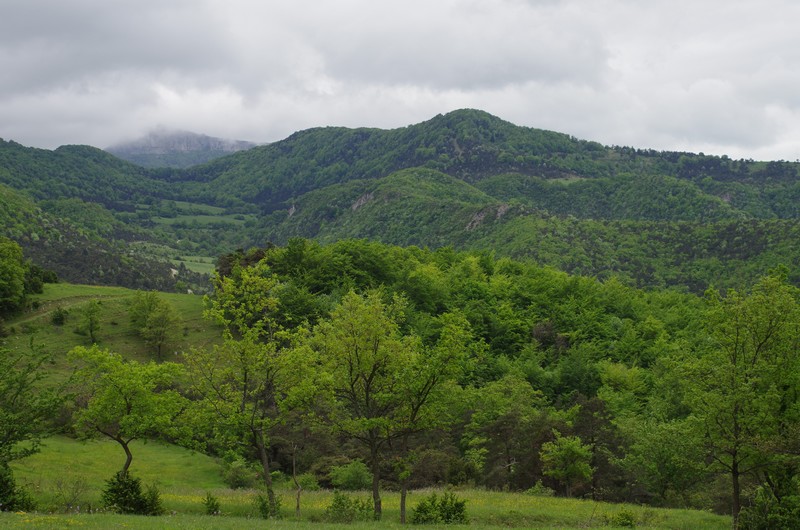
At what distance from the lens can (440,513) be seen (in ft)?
72.1

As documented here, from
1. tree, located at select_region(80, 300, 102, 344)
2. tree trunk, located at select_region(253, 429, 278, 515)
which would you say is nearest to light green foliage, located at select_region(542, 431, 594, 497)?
tree trunk, located at select_region(253, 429, 278, 515)

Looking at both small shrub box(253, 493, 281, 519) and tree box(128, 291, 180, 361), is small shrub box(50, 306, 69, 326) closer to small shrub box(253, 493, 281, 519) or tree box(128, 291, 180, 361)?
tree box(128, 291, 180, 361)

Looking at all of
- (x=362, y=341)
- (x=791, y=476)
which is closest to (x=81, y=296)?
(x=362, y=341)

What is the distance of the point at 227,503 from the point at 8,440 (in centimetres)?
860

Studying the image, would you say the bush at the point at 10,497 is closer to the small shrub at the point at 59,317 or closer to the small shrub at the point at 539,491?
the small shrub at the point at 539,491

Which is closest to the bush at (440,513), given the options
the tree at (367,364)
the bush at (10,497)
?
the tree at (367,364)

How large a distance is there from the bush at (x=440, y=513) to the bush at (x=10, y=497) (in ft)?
45.5

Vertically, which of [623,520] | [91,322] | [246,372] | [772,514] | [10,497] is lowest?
[623,520]

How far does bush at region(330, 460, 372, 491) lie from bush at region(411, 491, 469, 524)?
10.7 meters

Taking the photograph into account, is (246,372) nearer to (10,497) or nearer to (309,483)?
(10,497)

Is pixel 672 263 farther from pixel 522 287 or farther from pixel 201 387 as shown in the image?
pixel 201 387

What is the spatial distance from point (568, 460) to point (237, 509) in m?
17.6

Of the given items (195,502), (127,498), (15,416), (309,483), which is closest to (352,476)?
(309,483)

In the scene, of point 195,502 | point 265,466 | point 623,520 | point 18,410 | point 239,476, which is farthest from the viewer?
point 239,476
